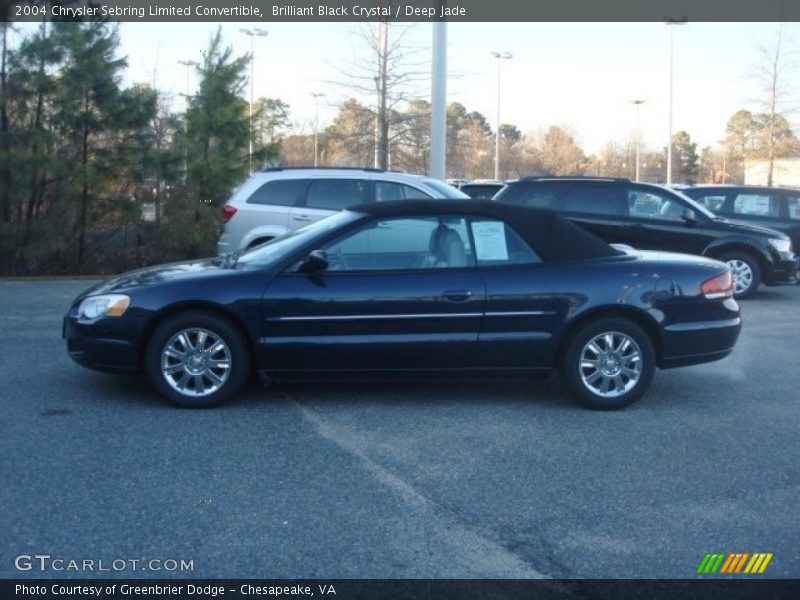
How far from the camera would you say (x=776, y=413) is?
281 inches

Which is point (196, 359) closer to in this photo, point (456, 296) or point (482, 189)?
point (456, 296)

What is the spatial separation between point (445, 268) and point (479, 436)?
1.34m

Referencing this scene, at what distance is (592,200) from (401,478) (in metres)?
9.05

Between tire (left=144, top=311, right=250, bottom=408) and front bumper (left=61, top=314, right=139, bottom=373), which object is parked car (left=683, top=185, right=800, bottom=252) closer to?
tire (left=144, top=311, right=250, bottom=408)

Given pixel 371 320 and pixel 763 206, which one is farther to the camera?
pixel 763 206

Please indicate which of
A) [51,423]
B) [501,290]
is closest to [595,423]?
[501,290]

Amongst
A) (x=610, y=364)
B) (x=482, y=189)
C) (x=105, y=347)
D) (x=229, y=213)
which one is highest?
(x=482, y=189)

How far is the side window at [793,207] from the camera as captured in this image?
52.9 feet

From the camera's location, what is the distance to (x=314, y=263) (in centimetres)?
691
